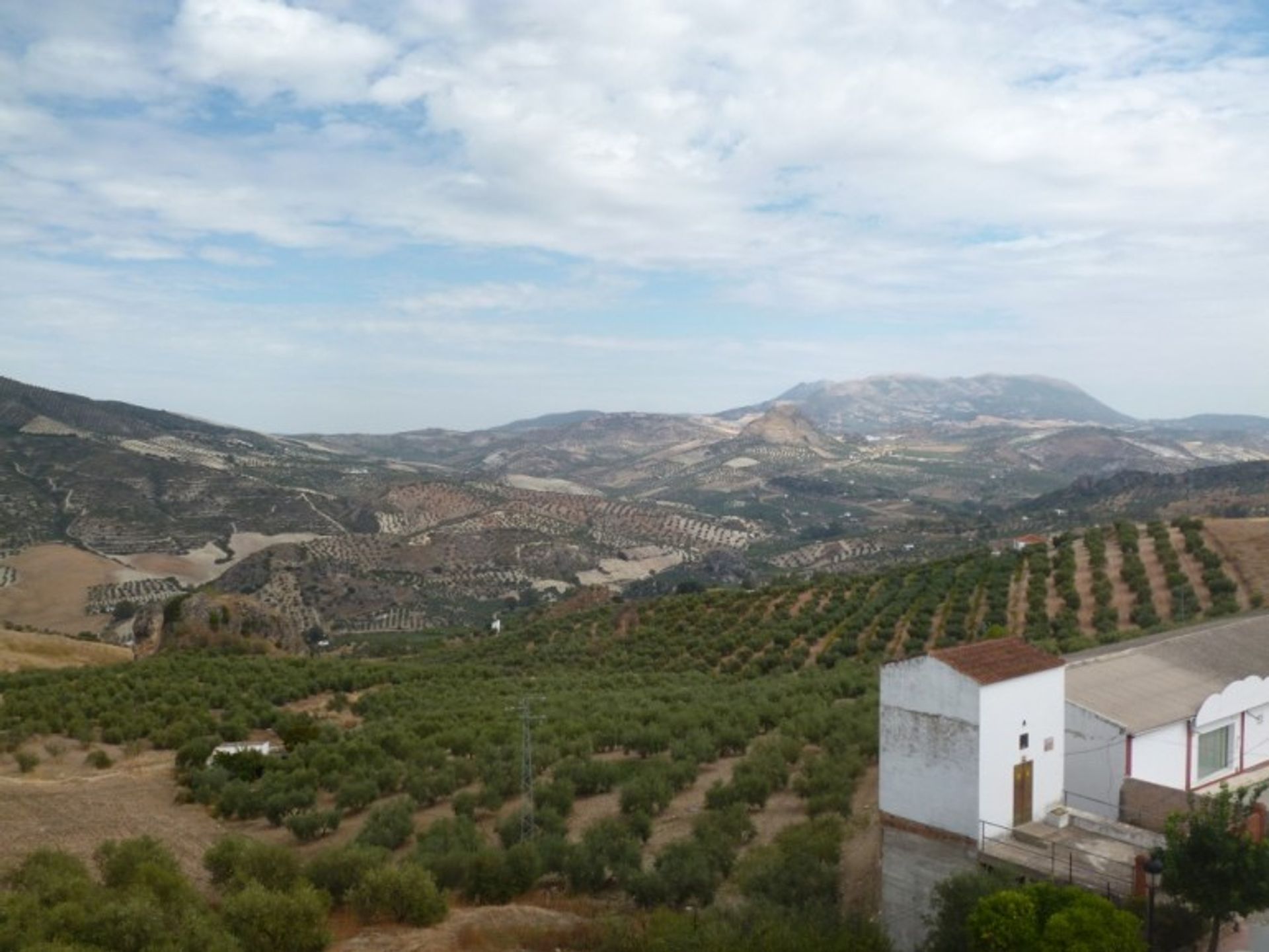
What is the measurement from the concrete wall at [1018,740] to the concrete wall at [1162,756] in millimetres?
1238

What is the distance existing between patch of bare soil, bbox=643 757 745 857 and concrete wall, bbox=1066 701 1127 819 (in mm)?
6631

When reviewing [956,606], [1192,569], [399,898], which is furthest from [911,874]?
[1192,569]

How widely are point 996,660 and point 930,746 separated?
1.64 m

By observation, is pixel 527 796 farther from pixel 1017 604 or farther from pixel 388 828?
pixel 1017 604

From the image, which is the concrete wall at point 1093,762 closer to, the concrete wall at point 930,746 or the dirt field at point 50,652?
the concrete wall at point 930,746

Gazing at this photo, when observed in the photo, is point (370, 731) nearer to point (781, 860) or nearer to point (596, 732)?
point (596, 732)

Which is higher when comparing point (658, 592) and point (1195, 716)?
point (1195, 716)

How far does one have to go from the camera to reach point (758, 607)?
4581 centimetres

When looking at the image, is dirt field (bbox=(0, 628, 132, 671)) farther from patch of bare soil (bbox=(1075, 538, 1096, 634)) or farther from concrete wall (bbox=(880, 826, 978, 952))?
patch of bare soil (bbox=(1075, 538, 1096, 634))

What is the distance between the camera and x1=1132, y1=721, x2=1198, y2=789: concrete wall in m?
15.5

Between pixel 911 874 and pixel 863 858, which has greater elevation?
pixel 911 874

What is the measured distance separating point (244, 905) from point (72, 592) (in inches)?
2678

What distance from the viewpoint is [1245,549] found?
39875 millimetres

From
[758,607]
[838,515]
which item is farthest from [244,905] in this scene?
[838,515]
